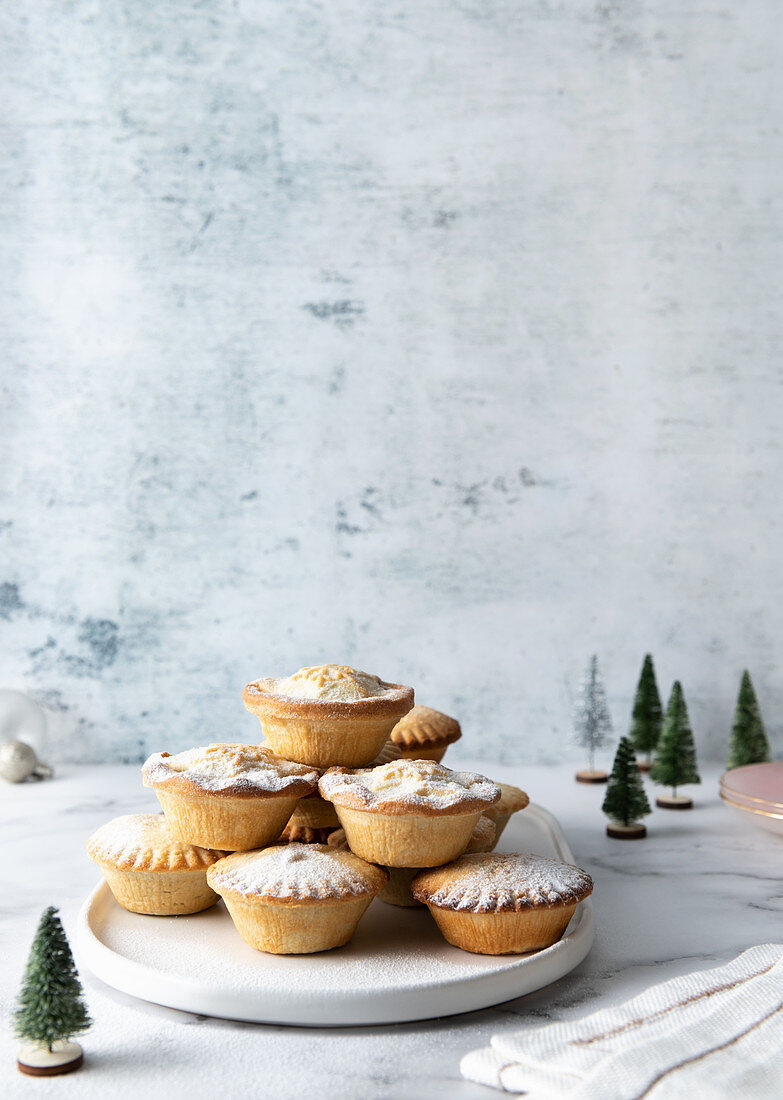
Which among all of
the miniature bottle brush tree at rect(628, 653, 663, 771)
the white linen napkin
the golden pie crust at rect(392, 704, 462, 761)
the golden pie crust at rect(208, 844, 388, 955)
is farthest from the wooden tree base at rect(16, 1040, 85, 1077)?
the miniature bottle brush tree at rect(628, 653, 663, 771)

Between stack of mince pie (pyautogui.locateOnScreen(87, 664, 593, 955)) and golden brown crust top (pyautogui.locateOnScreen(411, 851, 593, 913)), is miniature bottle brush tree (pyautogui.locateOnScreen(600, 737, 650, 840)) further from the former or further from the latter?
golden brown crust top (pyautogui.locateOnScreen(411, 851, 593, 913))

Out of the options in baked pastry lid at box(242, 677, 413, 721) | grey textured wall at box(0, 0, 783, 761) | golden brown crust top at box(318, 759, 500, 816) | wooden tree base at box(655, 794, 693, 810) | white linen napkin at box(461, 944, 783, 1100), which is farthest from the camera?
grey textured wall at box(0, 0, 783, 761)

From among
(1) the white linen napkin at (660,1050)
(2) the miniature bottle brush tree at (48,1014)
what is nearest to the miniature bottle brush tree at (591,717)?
(1) the white linen napkin at (660,1050)

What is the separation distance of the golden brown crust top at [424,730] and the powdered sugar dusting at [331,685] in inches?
5.5

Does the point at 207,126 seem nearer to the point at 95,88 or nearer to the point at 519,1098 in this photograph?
the point at 95,88

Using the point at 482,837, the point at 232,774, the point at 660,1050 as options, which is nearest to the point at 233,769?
the point at 232,774

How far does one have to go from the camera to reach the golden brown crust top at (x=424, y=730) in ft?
3.94

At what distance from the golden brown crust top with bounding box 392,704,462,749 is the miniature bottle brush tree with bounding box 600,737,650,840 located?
263mm

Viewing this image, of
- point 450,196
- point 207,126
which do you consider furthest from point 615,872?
point 207,126

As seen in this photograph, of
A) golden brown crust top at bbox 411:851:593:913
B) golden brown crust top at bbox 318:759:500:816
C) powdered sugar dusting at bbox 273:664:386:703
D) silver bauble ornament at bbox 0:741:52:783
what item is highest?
powdered sugar dusting at bbox 273:664:386:703

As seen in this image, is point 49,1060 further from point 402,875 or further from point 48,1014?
point 402,875

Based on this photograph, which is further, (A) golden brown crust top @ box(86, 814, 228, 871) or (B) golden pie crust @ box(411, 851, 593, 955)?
(A) golden brown crust top @ box(86, 814, 228, 871)

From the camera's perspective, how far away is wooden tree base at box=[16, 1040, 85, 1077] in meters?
0.71

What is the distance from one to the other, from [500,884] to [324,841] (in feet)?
0.72
